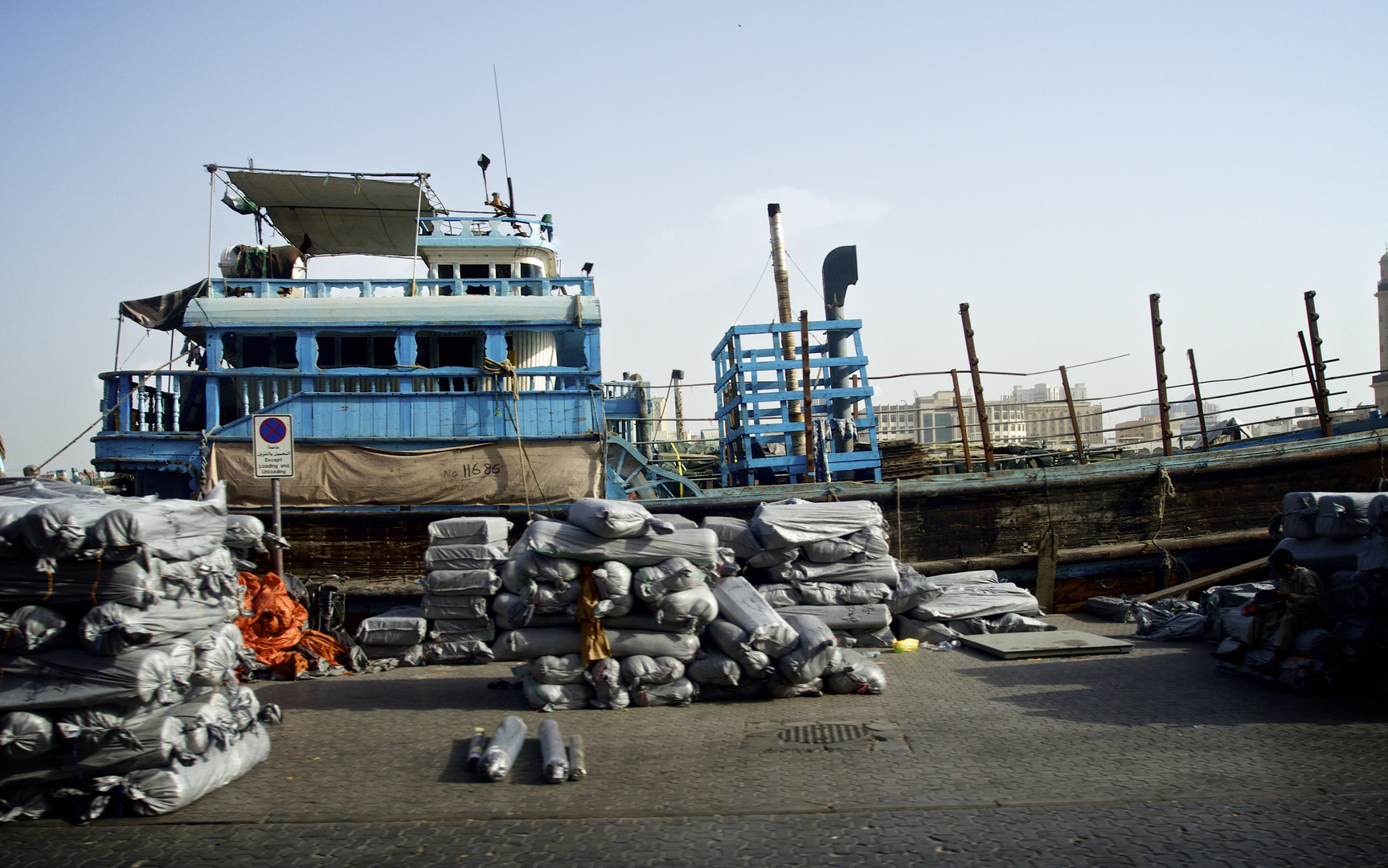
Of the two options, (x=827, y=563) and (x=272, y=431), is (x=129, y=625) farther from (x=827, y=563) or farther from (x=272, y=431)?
(x=827, y=563)

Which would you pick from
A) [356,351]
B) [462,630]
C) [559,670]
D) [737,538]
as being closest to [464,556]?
[462,630]

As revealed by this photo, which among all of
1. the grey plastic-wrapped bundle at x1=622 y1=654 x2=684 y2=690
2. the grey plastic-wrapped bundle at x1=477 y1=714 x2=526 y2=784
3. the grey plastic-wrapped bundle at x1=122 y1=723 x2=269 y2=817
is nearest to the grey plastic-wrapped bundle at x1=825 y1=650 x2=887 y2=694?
the grey plastic-wrapped bundle at x1=622 y1=654 x2=684 y2=690

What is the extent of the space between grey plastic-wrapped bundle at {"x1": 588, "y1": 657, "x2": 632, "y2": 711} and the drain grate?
133 cm

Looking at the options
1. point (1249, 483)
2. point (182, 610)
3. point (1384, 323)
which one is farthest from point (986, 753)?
point (1384, 323)

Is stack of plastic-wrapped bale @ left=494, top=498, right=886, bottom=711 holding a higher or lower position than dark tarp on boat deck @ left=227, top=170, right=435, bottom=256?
lower

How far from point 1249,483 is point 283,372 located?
12.1 meters

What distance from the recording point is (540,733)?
5.16 meters

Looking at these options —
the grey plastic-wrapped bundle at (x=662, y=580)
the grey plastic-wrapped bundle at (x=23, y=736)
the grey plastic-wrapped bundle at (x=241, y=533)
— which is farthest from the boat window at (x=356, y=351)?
the grey plastic-wrapped bundle at (x=23, y=736)

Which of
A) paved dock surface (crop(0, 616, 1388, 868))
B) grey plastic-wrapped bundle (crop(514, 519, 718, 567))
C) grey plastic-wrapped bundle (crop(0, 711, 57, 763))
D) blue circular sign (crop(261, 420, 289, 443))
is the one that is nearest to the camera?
paved dock surface (crop(0, 616, 1388, 868))

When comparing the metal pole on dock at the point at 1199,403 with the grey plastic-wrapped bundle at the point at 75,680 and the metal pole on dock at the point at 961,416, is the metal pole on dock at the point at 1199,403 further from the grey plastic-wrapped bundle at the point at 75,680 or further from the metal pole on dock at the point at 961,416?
the grey plastic-wrapped bundle at the point at 75,680

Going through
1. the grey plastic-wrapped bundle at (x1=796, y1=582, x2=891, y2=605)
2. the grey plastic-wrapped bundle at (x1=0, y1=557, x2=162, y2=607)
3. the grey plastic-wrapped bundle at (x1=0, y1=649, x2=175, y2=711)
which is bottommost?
the grey plastic-wrapped bundle at (x1=796, y1=582, x2=891, y2=605)

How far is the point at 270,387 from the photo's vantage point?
11555mm

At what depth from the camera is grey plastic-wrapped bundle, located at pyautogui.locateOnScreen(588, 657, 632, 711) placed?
631 cm

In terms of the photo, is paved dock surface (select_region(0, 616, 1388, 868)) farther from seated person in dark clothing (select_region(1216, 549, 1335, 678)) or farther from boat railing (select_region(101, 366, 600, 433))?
boat railing (select_region(101, 366, 600, 433))
